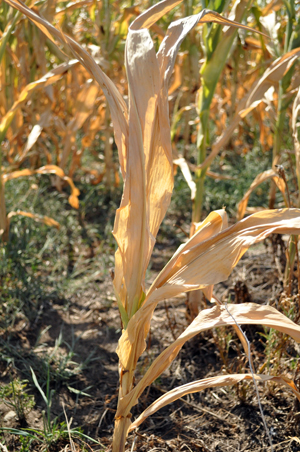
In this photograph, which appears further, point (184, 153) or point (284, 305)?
point (184, 153)

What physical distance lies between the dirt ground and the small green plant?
3cm

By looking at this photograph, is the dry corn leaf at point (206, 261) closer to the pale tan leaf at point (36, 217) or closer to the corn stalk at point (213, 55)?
the corn stalk at point (213, 55)

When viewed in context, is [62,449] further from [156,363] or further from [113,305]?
[113,305]

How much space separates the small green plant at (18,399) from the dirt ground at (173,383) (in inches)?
1.0

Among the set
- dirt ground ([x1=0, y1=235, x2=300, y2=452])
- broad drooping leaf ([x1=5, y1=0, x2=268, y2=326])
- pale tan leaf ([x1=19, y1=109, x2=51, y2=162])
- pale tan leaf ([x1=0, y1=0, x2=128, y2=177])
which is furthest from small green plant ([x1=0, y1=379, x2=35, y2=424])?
pale tan leaf ([x1=19, y1=109, x2=51, y2=162])

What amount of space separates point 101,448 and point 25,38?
2.51m

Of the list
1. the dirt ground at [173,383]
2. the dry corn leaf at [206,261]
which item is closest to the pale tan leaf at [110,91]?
the dry corn leaf at [206,261]

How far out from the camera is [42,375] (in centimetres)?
143

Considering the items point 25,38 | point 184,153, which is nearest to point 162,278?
point 25,38

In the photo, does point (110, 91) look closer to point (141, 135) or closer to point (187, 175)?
point (141, 135)

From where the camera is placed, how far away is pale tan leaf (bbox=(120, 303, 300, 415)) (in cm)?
80

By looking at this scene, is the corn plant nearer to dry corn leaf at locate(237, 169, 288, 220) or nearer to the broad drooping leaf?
the broad drooping leaf

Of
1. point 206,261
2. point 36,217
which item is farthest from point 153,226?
point 36,217

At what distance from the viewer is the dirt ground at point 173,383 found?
120cm
